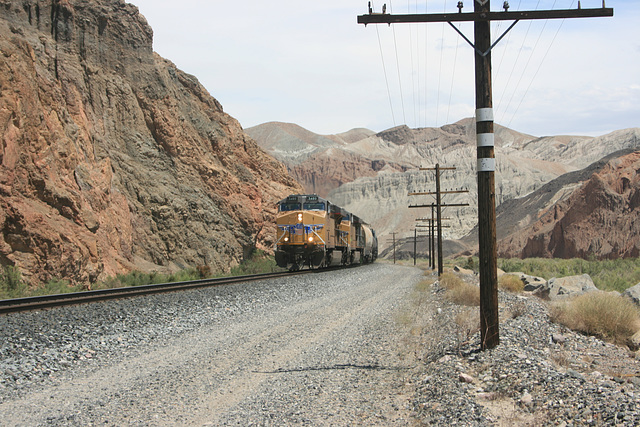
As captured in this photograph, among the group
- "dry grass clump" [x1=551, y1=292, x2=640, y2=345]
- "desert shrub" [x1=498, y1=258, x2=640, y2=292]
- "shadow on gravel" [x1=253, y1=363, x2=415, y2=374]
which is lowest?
"desert shrub" [x1=498, y1=258, x2=640, y2=292]

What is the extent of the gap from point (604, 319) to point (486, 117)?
5.42 metres

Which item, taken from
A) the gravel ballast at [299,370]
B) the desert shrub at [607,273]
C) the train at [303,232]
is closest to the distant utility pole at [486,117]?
the gravel ballast at [299,370]

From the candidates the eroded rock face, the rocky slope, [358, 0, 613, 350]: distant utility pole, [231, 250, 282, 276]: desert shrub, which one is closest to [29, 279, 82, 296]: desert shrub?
the eroded rock face

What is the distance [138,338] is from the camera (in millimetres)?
10258

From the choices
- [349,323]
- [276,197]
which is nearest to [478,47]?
[349,323]

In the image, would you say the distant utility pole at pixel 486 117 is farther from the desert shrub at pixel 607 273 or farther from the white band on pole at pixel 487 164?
the desert shrub at pixel 607 273

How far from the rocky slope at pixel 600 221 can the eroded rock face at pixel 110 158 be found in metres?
40.4

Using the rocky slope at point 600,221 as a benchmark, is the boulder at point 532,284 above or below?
below

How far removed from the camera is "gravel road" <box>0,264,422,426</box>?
6.09 metres

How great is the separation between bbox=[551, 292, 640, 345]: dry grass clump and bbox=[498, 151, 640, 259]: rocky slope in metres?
56.3

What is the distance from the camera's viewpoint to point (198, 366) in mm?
8234

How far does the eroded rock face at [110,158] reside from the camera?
854 inches

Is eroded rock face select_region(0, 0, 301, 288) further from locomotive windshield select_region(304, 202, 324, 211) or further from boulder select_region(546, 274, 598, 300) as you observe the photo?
boulder select_region(546, 274, 598, 300)

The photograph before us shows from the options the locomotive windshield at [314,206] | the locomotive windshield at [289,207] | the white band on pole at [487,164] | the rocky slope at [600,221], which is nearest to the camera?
the white band on pole at [487,164]
